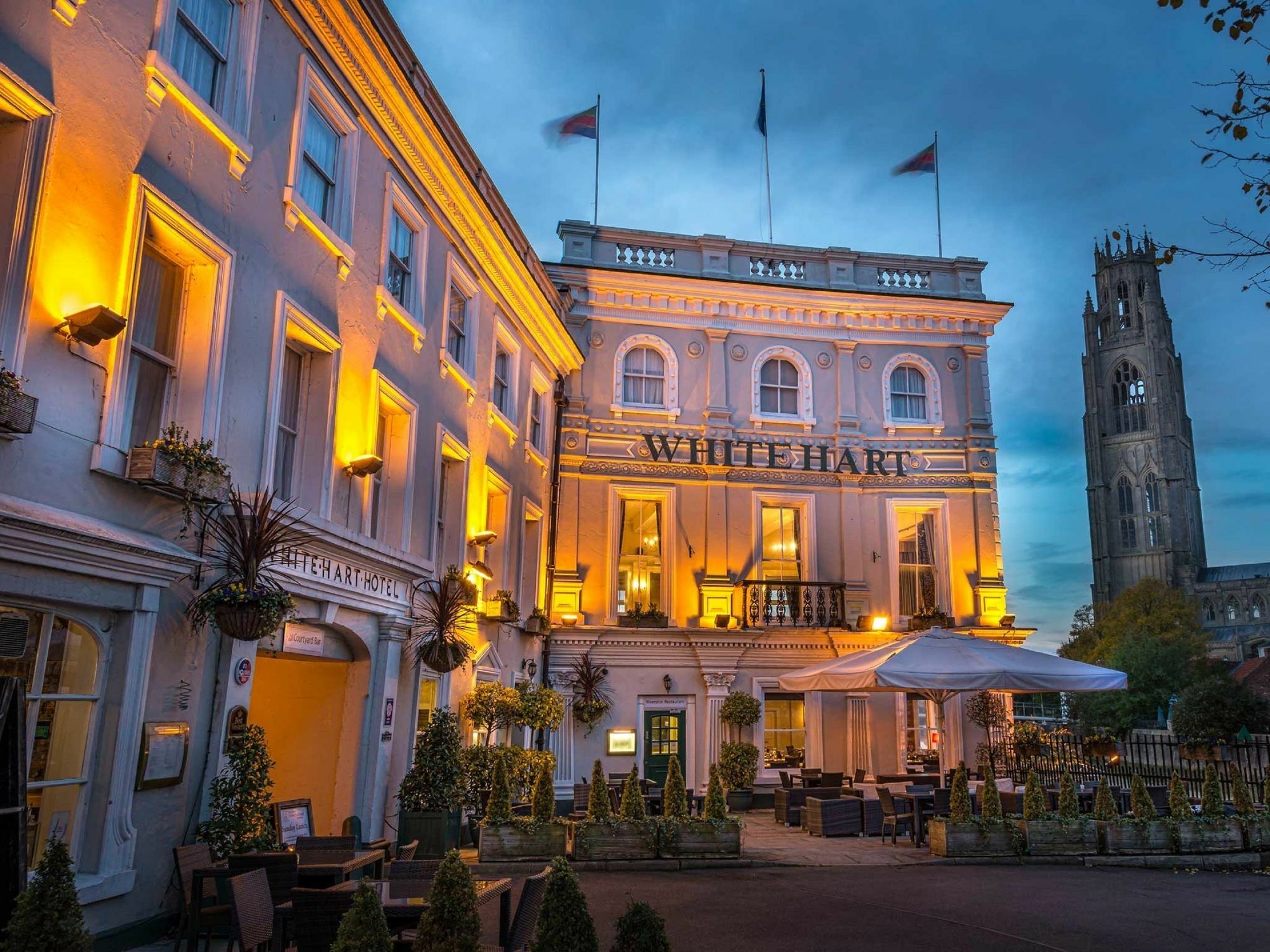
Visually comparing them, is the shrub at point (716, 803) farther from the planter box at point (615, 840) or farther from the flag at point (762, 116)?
the flag at point (762, 116)

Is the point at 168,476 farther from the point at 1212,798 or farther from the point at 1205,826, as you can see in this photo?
the point at 1212,798

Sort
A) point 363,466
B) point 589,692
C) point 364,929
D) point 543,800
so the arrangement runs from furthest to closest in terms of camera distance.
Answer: point 589,692 → point 543,800 → point 363,466 → point 364,929

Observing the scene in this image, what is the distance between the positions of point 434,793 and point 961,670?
25.1ft

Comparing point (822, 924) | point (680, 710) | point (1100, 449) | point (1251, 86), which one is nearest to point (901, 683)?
point (822, 924)

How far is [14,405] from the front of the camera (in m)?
6.43

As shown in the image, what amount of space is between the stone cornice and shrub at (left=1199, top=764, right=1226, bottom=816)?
1378 centimetres

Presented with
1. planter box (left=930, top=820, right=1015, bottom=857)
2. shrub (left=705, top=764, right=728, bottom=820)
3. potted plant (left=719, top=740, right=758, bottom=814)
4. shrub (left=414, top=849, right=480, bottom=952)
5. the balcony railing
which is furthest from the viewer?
the balcony railing

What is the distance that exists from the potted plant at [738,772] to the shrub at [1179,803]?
792cm

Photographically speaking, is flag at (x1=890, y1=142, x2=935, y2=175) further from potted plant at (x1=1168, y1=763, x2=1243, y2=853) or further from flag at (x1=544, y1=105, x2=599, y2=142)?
potted plant at (x1=1168, y1=763, x2=1243, y2=853)

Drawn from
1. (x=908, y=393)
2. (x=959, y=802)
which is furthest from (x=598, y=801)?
(x=908, y=393)

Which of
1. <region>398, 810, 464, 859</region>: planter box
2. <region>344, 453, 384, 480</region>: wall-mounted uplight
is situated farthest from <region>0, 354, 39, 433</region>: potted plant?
<region>398, 810, 464, 859</region>: planter box

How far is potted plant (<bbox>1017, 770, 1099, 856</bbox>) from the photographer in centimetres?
1372

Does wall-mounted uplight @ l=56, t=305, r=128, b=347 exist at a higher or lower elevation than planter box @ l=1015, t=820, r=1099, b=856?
higher

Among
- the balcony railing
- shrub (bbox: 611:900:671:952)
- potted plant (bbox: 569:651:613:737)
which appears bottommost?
shrub (bbox: 611:900:671:952)
